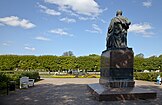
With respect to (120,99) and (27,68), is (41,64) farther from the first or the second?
(120,99)

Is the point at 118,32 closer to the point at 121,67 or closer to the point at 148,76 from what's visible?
the point at 121,67

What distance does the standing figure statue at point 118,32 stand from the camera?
475 inches

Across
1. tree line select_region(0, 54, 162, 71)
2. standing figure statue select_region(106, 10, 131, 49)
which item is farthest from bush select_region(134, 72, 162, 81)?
standing figure statue select_region(106, 10, 131, 49)

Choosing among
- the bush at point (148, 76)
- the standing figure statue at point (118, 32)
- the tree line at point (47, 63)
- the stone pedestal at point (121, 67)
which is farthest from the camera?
the tree line at point (47, 63)

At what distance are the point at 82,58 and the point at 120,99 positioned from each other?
35.8 meters

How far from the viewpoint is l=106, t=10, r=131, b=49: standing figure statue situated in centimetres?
1207

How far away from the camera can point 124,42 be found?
39.7ft

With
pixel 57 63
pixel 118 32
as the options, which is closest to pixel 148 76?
pixel 118 32

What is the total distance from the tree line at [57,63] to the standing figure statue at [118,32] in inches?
1218

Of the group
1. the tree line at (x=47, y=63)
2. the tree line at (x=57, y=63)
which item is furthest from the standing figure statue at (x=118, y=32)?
the tree line at (x=47, y=63)

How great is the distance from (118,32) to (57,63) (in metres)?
33.3

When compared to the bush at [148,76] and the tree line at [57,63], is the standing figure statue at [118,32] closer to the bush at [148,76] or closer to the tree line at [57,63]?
the bush at [148,76]

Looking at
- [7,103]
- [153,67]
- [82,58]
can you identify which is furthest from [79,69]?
[7,103]

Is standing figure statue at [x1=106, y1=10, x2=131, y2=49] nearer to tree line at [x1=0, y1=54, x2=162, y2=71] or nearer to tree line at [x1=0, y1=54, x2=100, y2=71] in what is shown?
tree line at [x1=0, y1=54, x2=162, y2=71]
